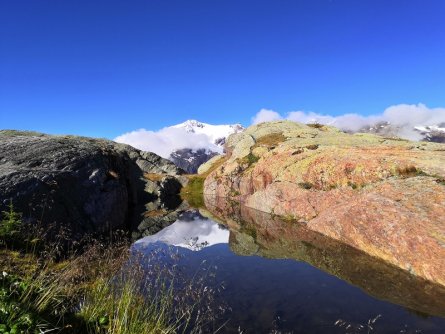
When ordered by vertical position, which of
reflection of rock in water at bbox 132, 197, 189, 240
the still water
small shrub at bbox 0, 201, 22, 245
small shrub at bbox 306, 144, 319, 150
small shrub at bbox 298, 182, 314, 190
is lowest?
reflection of rock in water at bbox 132, 197, 189, 240

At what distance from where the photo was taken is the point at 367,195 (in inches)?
1009

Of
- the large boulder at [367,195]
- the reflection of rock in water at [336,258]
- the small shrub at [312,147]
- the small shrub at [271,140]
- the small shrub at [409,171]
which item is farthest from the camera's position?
the small shrub at [271,140]

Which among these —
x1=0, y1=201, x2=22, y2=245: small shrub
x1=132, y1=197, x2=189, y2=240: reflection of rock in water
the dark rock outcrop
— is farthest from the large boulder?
x1=0, y1=201, x2=22, y2=245: small shrub

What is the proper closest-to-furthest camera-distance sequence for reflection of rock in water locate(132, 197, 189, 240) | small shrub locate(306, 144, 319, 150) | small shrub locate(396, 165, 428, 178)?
1. small shrub locate(396, 165, 428, 178)
2. reflection of rock in water locate(132, 197, 189, 240)
3. small shrub locate(306, 144, 319, 150)

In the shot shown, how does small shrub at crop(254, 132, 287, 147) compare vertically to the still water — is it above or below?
above

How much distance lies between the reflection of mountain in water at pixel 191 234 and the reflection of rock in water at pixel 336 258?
1.42 m

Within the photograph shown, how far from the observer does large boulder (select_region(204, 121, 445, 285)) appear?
19.0 meters

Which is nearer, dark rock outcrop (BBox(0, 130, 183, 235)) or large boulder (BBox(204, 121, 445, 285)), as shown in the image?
large boulder (BBox(204, 121, 445, 285))

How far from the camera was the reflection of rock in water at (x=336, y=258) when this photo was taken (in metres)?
15.4

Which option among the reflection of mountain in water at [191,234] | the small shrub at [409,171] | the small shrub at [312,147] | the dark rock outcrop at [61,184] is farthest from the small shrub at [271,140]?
the small shrub at [409,171]

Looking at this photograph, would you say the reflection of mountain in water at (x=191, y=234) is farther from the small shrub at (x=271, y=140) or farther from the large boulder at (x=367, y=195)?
the small shrub at (x=271, y=140)

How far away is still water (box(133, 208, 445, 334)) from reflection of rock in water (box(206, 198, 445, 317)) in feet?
0.13

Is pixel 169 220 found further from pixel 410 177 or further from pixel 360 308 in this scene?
pixel 360 308

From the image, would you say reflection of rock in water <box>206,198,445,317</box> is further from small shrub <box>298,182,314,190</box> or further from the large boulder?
small shrub <box>298,182,314,190</box>
